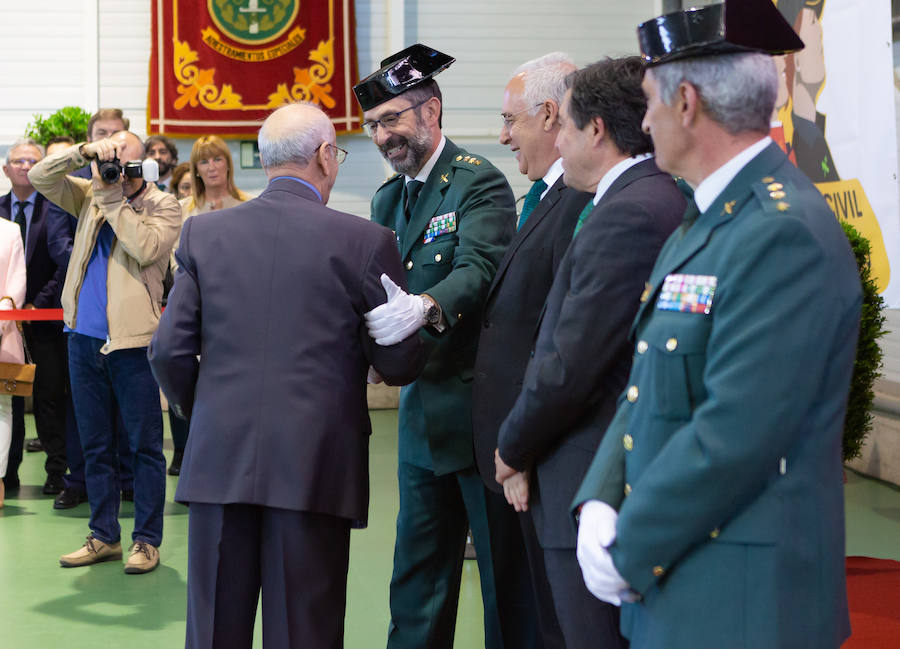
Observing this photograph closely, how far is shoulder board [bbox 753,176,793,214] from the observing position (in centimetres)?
131

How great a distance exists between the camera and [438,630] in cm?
280

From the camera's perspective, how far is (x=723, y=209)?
1.39m

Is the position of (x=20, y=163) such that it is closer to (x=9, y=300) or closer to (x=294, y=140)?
(x=9, y=300)

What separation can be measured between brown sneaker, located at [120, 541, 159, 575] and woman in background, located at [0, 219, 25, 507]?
4.19 feet

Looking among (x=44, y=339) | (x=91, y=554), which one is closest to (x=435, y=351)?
(x=91, y=554)

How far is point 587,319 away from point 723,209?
468 millimetres

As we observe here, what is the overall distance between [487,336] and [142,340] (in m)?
2.11

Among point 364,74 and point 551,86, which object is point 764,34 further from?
point 364,74

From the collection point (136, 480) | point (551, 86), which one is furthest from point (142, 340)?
point (551, 86)

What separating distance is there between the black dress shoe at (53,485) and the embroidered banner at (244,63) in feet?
11.8

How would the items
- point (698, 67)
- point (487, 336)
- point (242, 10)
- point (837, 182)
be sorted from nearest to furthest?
point (698, 67), point (487, 336), point (837, 182), point (242, 10)

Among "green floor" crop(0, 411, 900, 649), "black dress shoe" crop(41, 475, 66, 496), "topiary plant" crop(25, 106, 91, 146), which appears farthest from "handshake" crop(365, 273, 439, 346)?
"topiary plant" crop(25, 106, 91, 146)

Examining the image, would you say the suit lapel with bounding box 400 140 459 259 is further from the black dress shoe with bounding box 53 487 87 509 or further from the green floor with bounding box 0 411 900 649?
the black dress shoe with bounding box 53 487 87 509

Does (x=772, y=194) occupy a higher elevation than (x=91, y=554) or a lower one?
higher
